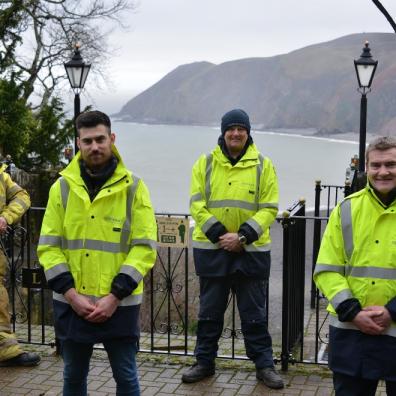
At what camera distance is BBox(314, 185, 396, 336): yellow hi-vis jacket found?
3.36 m

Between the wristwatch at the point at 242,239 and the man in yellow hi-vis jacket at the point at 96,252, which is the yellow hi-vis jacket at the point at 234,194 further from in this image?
the man in yellow hi-vis jacket at the point at 96,252

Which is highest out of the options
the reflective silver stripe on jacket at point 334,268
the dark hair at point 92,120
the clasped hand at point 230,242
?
the dark hair at point 92,120

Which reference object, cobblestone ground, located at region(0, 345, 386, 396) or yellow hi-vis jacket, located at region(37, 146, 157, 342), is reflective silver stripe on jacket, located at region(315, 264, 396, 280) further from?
cobblestone ground, located at region(0, 345, 386, 396)

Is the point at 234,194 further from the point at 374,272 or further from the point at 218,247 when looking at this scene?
the point at 374,272

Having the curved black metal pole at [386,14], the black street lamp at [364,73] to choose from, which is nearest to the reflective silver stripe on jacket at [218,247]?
the curved black metal pole at [386,14]

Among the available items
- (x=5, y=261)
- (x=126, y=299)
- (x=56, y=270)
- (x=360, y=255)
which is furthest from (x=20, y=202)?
(x=360, y=255)

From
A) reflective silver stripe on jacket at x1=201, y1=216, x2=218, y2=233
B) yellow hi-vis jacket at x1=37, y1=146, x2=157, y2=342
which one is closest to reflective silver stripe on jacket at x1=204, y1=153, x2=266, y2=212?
reflective silver stripe on jacket at x1=201, y1=216, x2=218, y2=233

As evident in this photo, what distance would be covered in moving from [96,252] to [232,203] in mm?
1438

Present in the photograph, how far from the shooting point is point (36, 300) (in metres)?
10.9

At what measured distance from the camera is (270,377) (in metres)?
5.02

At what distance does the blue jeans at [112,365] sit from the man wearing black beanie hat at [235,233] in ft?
4.21

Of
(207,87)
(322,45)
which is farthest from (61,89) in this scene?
(322,45)

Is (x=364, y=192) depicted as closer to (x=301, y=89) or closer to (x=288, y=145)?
(x=288, y=145)

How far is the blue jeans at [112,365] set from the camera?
3793 millimetres
